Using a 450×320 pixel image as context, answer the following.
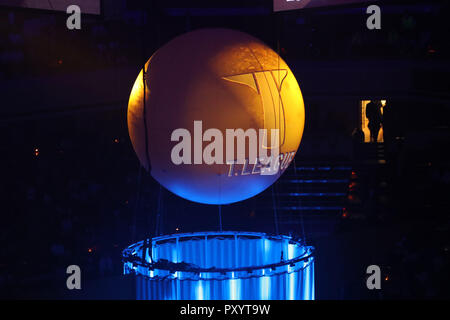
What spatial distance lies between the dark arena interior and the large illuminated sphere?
14.4 ft

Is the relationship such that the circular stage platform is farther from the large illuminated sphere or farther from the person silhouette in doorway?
the person silhouette in doorway

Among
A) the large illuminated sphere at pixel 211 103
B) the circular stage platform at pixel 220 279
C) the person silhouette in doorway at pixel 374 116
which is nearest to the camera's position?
the circular stage platform at pixel 220 279

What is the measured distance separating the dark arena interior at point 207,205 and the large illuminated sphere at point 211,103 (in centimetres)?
440

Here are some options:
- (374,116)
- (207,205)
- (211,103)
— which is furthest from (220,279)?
(374,116)

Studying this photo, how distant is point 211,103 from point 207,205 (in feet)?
24.4

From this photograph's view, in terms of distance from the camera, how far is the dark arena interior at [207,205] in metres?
8.78

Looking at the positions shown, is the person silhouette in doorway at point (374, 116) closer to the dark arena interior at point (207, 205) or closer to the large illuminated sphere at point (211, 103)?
the dark arena interior at point (207, 205)

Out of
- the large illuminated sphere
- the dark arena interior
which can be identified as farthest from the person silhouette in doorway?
Answer: the large illuminated sphere

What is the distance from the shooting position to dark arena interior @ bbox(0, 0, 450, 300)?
878 centimetres

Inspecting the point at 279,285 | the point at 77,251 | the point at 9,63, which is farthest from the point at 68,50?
the point at 279,285

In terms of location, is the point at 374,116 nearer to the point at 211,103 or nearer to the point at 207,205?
the point at 207,205

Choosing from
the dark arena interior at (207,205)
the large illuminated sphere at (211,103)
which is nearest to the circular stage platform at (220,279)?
the large illuminated sphere at (211,103)

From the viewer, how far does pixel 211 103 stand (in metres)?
3.68
